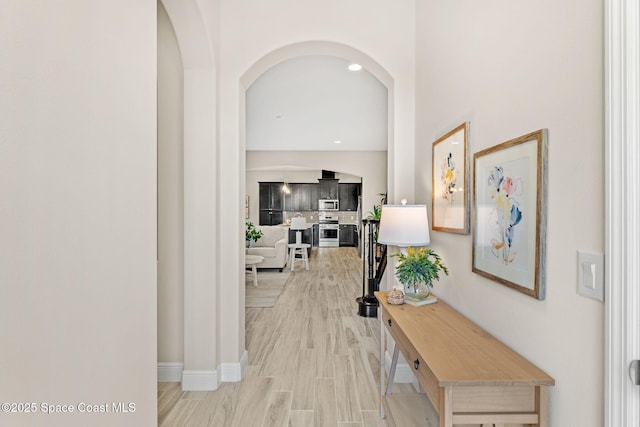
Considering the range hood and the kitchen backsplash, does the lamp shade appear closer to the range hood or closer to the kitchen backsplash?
the range hood

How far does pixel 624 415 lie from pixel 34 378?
4.84ft

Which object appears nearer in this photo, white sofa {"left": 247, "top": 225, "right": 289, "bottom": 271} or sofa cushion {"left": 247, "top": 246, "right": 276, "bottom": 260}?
sofa cushion {"left": 247, "top": 246, "right": 276, "bottom": 260}

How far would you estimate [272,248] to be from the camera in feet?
23.7

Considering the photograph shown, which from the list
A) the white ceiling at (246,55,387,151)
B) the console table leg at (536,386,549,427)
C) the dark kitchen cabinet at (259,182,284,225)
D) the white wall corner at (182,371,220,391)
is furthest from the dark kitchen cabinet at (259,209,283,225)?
the console table leg at (536,386,549,427)

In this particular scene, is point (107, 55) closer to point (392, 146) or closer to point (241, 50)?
point (241, 50)

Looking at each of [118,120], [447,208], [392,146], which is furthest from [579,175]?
[392,146]

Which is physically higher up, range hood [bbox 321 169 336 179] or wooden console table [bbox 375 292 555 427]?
range hood [bbox 321 169 336 179]

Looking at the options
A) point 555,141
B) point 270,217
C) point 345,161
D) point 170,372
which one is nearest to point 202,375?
point 170,372

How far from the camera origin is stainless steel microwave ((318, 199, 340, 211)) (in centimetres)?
1169

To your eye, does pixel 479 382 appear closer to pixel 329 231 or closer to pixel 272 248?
pixel 272 248

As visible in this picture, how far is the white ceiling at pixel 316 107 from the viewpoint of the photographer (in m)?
4.04

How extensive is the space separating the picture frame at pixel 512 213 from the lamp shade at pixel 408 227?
435 mm

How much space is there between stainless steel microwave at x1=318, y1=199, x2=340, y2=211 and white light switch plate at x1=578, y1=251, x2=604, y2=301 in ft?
35.0

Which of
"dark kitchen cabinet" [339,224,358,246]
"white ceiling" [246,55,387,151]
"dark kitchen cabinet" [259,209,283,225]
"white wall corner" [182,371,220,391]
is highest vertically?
"white ceiling" [246,55,387,151]
